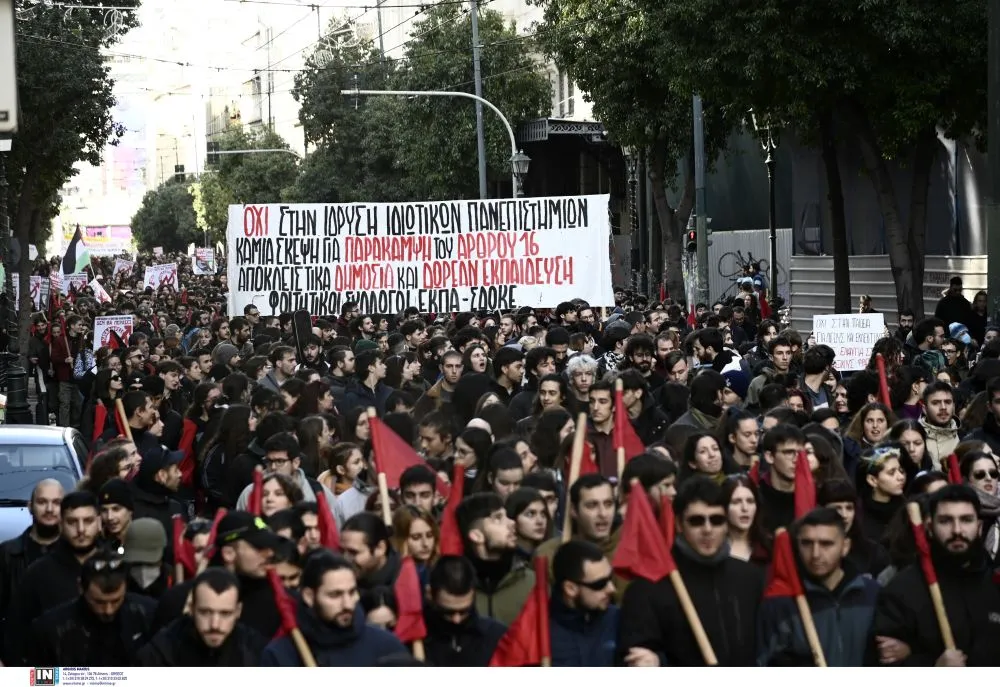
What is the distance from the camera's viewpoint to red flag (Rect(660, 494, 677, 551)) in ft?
22.2

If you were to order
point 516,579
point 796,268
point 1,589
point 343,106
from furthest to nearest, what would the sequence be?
point 343,106 → point 796,268 → point 1,589 → point 516,579

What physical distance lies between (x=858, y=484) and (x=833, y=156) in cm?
1864

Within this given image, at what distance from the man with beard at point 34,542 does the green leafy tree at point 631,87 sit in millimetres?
21315

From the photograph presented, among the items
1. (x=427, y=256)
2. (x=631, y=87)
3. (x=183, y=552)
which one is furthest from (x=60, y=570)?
(x=631, y=87)

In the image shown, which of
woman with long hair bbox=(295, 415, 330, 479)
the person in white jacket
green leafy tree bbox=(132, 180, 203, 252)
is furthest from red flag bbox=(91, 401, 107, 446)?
green leafy tree bbox=(132, 180, 203, 252)

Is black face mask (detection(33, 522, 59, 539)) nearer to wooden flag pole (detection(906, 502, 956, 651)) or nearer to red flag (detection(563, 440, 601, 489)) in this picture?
red flag (detection(563, 440, 601, 489))

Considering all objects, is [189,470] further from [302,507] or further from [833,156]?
[833,156]

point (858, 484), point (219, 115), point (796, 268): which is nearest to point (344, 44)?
point (796, 268)

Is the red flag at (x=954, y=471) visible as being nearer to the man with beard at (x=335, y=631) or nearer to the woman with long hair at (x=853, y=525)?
the woman with long hair at (x=853, y=525)

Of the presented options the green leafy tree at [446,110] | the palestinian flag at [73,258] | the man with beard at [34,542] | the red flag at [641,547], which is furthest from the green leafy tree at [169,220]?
the red flag at [641,547]

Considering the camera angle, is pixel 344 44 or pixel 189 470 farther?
pixel 344 44

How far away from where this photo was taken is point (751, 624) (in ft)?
20.4

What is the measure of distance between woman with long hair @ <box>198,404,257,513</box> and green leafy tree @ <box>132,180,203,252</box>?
99278mm

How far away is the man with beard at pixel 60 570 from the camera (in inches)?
286
